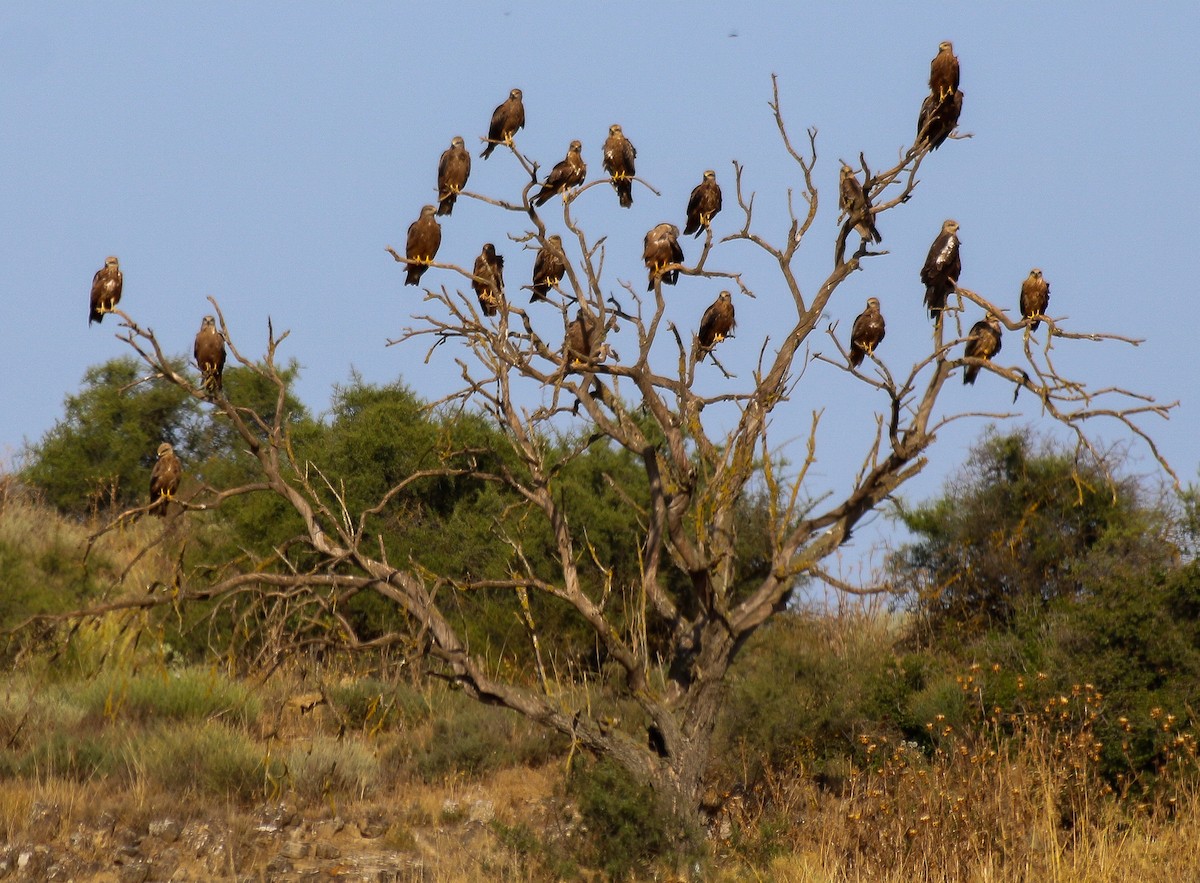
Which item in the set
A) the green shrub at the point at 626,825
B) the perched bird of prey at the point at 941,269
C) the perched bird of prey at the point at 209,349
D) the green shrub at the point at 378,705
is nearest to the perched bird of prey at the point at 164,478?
the perched bird of prey at the point at 209,349

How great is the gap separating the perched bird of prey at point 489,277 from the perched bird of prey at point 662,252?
0.90 m

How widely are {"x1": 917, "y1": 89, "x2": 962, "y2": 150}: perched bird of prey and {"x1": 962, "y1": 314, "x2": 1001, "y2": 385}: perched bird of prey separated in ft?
3.52

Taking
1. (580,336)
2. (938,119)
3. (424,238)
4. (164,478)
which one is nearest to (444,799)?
(164,478)

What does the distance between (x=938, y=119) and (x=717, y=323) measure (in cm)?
182

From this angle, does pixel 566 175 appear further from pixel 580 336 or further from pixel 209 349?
pixel 209 349

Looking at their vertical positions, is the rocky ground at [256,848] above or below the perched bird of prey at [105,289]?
below

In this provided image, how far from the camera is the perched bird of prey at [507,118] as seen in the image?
9258mm

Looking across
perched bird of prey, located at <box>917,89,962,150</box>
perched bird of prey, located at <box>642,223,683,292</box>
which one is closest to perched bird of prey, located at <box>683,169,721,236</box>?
perched bird of prey, located at <box>642,223,683,292</box>

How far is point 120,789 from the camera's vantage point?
10.3m

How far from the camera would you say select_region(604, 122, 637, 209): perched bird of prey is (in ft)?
29.9

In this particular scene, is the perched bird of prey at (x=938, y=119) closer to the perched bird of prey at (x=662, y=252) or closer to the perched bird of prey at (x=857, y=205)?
the perched bird of prey at (x=857, y=205)

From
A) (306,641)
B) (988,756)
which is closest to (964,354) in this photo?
(988,756)

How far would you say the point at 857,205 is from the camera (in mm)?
8398

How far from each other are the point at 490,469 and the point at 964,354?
8.06m
